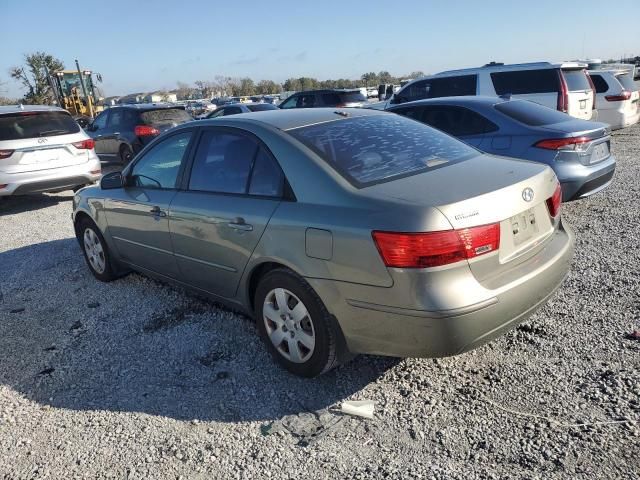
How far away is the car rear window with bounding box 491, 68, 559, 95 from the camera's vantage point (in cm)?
877

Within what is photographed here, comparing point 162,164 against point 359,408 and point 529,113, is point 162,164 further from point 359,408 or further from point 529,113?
point 529,113

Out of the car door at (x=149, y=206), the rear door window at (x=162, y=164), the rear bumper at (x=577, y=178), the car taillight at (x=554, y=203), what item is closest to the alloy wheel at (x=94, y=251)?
the car door at (x=149, y=206)

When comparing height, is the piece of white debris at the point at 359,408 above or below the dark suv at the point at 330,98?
below

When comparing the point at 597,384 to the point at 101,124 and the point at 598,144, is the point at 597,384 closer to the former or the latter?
the point at 598,144

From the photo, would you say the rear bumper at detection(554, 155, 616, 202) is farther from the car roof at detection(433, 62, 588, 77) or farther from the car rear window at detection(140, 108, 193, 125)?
the car rear window at detection(140, 108, 193, 125)

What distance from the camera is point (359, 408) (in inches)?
113

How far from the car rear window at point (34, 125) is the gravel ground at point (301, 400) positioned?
4992 mm

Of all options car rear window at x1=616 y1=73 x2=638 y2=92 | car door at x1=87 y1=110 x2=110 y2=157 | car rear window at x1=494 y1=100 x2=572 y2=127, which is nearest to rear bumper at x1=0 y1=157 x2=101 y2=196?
car door at x1=87 y1=110 x2=110 y2=157

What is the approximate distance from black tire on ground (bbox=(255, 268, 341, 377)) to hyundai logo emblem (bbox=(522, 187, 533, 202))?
4.15 feet

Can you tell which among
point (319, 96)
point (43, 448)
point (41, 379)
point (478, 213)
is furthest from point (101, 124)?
point (478, 213)

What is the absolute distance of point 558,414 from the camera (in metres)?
2.68

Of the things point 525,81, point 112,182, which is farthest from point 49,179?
point 525,81

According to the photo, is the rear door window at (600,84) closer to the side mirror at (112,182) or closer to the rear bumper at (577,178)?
the rear bumper at (577,178)

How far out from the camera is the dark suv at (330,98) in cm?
1580
